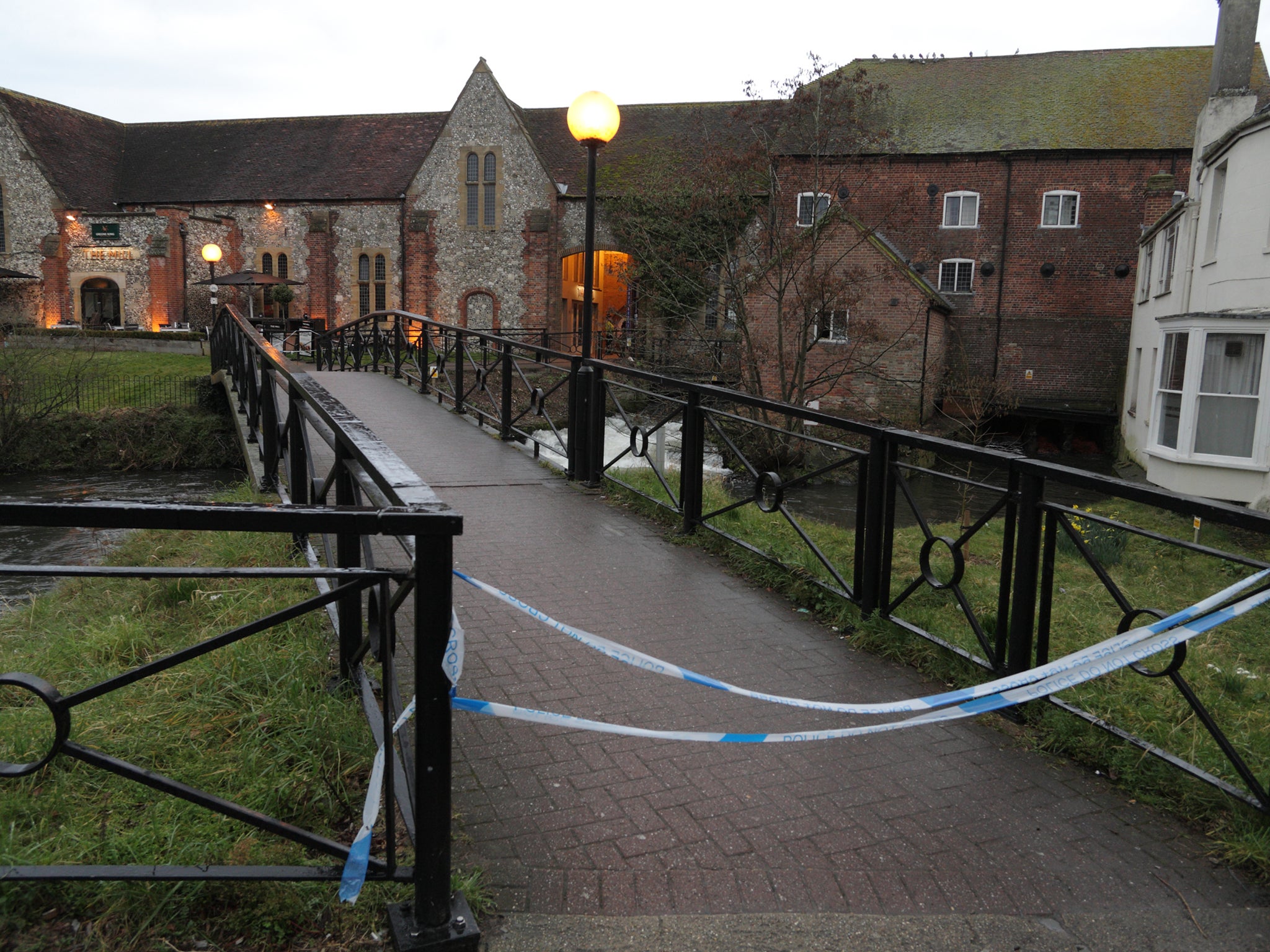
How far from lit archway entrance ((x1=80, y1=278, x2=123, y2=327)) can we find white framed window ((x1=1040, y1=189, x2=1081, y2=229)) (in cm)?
3495

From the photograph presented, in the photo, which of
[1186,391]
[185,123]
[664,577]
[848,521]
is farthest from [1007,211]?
[185,123]

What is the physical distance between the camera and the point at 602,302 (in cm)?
3953

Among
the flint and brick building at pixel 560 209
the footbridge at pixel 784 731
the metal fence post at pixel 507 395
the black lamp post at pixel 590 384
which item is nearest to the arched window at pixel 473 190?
the flint and brick building at pixel 560 209

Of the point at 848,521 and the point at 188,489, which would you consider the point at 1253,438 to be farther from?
the point at 188,489

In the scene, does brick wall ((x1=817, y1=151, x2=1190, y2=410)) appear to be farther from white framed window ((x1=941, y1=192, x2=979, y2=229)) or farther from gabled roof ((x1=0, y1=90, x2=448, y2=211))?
gabled roof ((x1=0, y1=90, x2=448, y2=211))

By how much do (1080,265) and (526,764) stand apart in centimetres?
3152

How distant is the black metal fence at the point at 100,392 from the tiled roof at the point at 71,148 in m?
16.5

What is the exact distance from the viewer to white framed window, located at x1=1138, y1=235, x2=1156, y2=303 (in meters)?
25.3

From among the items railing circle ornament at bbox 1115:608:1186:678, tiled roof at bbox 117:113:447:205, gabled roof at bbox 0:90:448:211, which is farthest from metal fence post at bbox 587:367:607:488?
gabled roof at bbox 0:90:448:211

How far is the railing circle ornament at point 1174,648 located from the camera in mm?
3270

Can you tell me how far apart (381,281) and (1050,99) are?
25.2 m

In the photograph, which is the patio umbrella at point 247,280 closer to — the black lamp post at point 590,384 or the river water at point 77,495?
the river water at point 77,495

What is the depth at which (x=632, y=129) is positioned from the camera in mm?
37281

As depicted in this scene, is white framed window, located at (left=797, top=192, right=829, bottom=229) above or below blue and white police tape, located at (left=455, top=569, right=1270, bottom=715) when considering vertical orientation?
above
